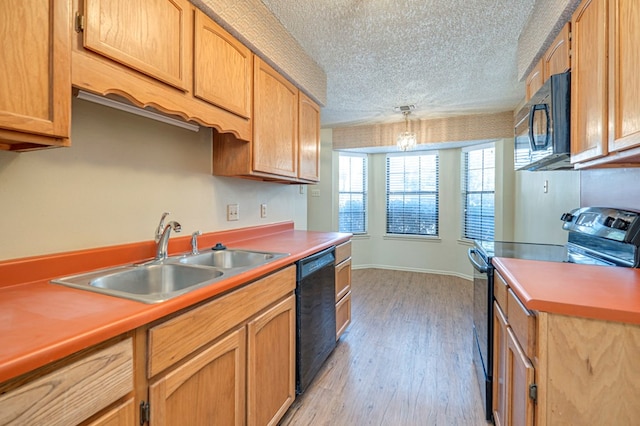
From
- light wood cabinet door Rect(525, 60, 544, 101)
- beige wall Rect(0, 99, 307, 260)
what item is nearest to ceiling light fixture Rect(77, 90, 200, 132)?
beige wall Rect(0, 99, 307, 260)

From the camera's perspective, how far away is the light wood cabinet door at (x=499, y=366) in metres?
1.34

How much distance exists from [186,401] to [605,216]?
2.03 meters

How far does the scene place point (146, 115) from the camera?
1.46m

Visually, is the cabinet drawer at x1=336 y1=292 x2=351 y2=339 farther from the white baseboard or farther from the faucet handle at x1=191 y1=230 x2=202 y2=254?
the white baseboard

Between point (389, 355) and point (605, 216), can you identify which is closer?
point (605, 216)

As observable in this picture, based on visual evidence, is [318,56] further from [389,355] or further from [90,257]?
[389,355]

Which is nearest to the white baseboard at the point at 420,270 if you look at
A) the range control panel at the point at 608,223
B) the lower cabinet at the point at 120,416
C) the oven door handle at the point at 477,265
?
the oven door handle at the point at 477,265

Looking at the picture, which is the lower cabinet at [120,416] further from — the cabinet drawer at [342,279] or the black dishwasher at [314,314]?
the cabinet drawer at [342,279]

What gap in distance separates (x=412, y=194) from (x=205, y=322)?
14.5ft

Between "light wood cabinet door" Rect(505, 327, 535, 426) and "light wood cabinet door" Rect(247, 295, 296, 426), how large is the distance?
1038 mm

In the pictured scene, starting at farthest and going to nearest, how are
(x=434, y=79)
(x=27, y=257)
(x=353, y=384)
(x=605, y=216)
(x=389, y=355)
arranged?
(x=434, y=79), (x=389, y=355), (x=353, y=384), (x=605, y=216), (x=27, y=257)

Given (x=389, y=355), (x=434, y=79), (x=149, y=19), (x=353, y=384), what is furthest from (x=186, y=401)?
(x=434, y=79)

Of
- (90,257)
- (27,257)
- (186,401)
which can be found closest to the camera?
(186,401)

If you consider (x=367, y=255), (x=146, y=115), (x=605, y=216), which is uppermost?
(x=146, y=115)
